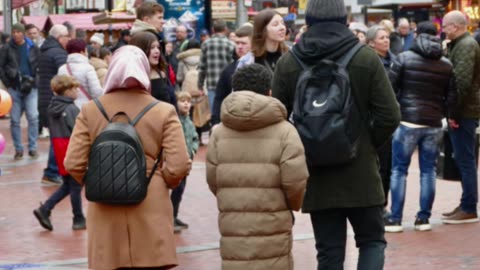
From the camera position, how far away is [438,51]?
10.4 metres

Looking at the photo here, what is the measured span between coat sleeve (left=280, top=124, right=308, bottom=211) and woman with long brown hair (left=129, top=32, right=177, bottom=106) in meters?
2.53

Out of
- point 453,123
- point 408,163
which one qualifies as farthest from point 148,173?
point 453,123

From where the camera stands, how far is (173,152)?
655 cm

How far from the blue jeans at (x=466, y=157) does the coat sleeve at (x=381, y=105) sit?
15.0 ft

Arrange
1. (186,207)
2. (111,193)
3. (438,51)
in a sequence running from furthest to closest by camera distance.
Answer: (186,207) → (438,51) → (111,193)

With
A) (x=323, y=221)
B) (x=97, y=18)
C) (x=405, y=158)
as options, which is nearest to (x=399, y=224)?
(x=405, y=158)

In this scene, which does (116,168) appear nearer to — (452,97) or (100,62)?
(452,97)

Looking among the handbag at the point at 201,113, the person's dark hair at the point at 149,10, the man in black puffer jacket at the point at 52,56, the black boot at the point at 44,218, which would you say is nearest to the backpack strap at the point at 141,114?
the person's dark hair at the point at 149,10

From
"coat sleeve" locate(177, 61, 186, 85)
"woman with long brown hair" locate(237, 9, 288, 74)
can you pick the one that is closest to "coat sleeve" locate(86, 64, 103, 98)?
"woman with long brown hair" locate(237, 9, 288, 74)

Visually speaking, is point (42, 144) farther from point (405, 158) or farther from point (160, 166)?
point (160, 166)

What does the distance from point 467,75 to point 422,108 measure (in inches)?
33.1

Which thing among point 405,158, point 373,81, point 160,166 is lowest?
point 405,158

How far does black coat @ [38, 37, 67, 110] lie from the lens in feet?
51.2

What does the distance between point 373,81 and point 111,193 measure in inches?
57.7
